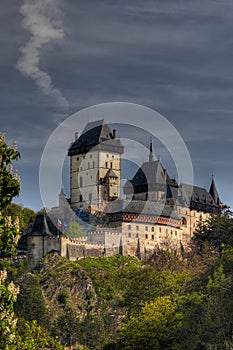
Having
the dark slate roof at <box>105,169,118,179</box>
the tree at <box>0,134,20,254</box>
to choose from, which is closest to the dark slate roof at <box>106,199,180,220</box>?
the dark slate roof at <box>105,169,118,179</box>

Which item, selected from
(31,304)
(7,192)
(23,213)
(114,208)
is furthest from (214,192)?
(7,192)

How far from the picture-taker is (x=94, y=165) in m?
148

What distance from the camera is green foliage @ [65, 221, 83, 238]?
12244cm

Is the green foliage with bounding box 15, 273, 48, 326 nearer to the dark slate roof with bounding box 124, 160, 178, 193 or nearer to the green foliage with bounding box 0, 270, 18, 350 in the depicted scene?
the dark slate roof with bounding box 124, 160, 178, 193

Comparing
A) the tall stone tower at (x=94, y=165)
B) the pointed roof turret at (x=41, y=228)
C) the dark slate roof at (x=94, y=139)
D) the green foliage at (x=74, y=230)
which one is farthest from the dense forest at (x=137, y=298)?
the dark slate roof at (x=94, y=139)

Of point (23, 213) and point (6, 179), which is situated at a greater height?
point (23, 213)

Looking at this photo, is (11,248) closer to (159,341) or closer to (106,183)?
(159,341)

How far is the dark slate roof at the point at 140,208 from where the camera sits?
12912 centimetres

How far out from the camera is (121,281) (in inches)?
4373

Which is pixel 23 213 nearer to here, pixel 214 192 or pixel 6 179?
pixel 214 192

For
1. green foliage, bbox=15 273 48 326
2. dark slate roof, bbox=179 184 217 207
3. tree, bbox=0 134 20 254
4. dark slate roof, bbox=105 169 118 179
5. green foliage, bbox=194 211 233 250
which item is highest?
dark slate roof, bbox=105 169 118 179

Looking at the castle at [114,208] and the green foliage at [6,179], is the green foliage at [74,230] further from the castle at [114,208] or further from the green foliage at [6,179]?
the green foliage at [6,179]

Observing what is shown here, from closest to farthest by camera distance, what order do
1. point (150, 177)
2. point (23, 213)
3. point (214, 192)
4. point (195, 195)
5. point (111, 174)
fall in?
1. point (111, 174)
2. point (150, 177)
3. point (23, 213)
4. point (195, 195)
5. point (214, 192)

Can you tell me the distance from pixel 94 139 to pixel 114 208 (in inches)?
893
